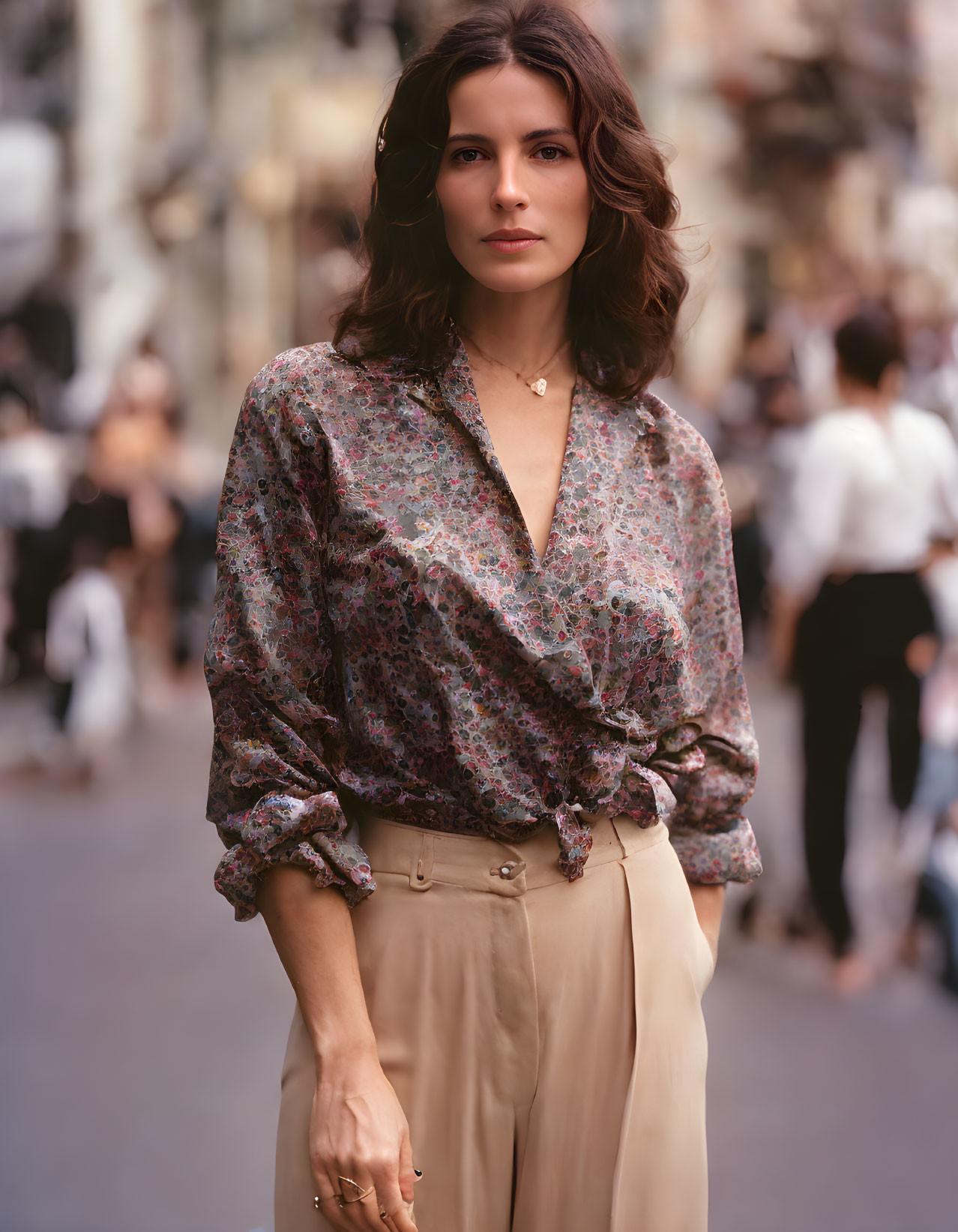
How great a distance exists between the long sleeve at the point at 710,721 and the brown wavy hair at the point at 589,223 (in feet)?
0.48

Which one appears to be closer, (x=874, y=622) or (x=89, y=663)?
(x=874, y=622)

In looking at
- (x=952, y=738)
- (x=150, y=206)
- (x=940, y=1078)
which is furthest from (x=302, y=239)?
(x=940, y=1078)

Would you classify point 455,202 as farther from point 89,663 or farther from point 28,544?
point 89,663

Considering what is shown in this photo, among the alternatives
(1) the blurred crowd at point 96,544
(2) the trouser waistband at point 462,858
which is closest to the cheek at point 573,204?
(2) the trouser waistband at point 462,858

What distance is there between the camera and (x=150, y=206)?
26.1 ft

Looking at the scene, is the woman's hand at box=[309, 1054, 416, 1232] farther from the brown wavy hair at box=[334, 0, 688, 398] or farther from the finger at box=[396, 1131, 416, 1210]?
the brown wavy hair at box=[334, 0, 688, 398]

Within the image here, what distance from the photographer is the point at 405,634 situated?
1.24m

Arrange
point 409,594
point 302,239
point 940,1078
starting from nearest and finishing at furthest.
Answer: point 409,594
point 940,1078
point 302,239

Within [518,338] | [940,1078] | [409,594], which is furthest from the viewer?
[940,1078]

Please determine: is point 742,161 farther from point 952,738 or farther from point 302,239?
point 952,738

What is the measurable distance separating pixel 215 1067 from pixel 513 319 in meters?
2.63

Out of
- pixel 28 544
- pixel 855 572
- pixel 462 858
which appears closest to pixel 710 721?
pixel 462 858

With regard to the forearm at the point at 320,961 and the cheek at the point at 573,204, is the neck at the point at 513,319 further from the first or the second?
the forearm at the point at 320,961

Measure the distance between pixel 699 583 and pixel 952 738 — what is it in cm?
362
